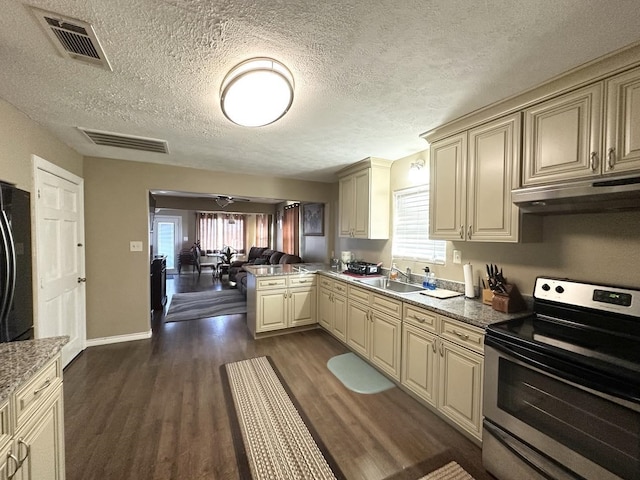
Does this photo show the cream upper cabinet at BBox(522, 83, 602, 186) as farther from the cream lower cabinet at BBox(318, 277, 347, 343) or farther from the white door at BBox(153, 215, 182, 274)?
the white door at BBox(153, 215, 182, 274)

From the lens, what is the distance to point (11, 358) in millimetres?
1114

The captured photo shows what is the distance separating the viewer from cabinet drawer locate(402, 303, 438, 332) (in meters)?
2.01

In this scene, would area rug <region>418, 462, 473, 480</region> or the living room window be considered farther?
the living room window

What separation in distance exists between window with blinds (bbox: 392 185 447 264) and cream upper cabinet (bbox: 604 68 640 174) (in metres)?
1.42

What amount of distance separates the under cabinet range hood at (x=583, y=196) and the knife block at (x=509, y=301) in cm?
59

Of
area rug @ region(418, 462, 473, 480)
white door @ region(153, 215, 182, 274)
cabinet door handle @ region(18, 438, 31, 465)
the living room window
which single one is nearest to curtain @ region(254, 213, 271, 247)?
the living room window

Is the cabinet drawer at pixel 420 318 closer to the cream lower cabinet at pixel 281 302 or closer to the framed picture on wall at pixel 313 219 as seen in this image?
the cream lower cabinet at pixel 281 302

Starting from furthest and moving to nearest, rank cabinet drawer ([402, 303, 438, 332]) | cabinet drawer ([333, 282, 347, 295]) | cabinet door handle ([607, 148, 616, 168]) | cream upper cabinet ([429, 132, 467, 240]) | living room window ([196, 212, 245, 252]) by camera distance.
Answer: living room window ([196, 212, 245, 252]) < cabinet drawer ([333, 282, 347, 295]) < cream upper cabinet ([429, 132, 467, 240]) < cabinet drawer ([402, 303, 438, 332]) < cabinet door handle ([607, 148, 616, 168])

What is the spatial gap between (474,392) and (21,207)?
3.47 metres

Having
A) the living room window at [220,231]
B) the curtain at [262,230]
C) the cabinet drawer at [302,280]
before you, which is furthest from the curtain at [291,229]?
the living room window at [220,231]

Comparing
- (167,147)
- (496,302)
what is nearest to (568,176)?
(496,302)

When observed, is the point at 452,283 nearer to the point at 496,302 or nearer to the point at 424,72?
the point at 496,302

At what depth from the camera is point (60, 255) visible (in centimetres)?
263

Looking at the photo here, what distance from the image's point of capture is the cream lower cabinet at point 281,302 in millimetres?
3475
